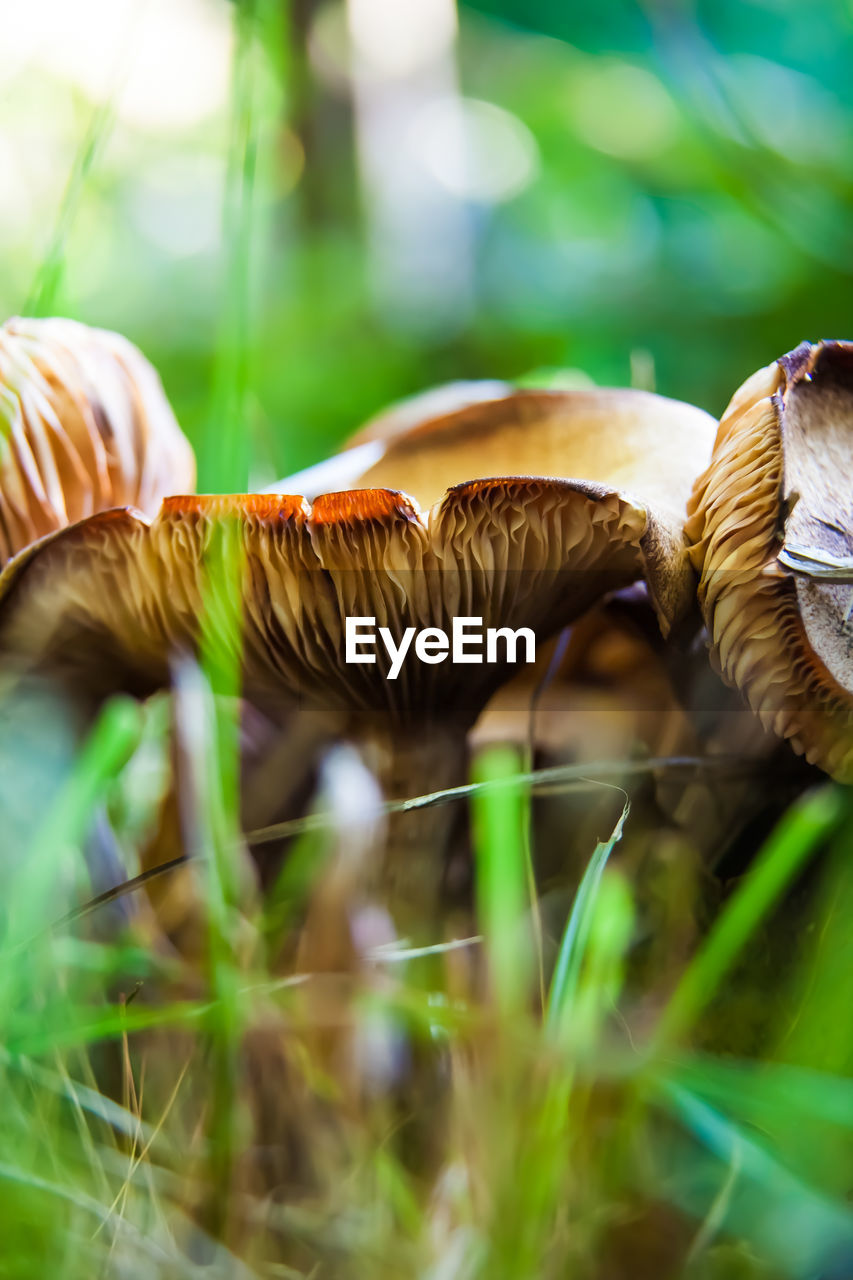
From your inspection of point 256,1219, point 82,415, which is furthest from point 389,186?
point 256,1219

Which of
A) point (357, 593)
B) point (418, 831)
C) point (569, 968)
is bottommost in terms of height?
point (418, 831)

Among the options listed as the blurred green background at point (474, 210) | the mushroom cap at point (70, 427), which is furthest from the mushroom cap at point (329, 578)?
the blurred green background at point (474, 210)

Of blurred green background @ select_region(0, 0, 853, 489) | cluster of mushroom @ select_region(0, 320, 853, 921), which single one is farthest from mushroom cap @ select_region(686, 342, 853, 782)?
blurred green background @ select_region(0, 0, 853, 489)

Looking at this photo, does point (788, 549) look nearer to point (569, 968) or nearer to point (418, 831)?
point (569, 968)

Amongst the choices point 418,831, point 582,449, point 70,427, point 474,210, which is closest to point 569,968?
point 418,831

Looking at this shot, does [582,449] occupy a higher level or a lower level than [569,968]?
higher
